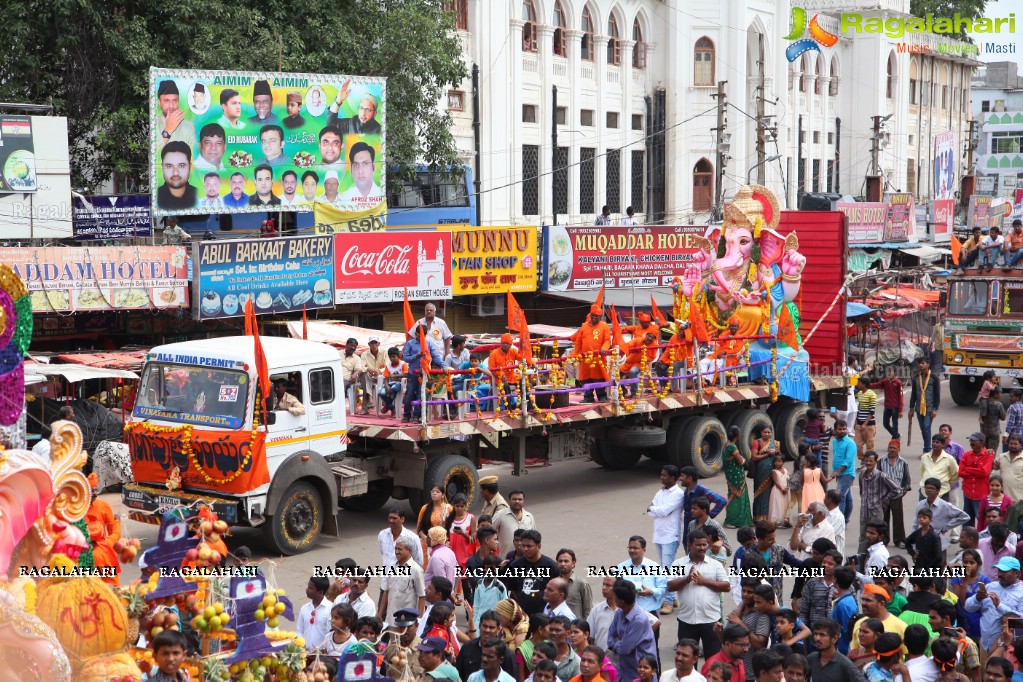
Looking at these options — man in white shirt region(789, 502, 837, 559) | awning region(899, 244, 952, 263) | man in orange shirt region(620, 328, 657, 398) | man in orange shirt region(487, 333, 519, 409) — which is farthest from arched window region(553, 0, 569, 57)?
man in white shirt region(789, 502, 837, 559)

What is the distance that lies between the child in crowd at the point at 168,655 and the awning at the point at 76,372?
10166 mm

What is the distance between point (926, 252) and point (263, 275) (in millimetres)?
27226

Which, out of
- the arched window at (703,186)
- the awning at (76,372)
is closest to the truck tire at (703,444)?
the awning at (76,372)

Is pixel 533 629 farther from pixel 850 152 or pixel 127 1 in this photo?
pixel 850 152

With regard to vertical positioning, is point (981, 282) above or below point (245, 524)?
above

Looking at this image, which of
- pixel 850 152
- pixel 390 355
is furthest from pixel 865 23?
pixel 390 355

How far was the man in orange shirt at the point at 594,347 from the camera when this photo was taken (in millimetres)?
17078

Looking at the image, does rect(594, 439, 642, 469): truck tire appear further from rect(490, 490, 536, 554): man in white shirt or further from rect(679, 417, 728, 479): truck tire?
rect(490, 490, 536, 554): man in white shirt

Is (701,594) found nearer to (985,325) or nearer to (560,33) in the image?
(985,325)

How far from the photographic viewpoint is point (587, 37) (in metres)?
41.3

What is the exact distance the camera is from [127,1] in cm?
2533

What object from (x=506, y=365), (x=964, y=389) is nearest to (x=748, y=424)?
(x=506, y=365)

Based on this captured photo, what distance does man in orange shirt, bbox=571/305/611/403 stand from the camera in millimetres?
17078

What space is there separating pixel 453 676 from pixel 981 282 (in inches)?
727
